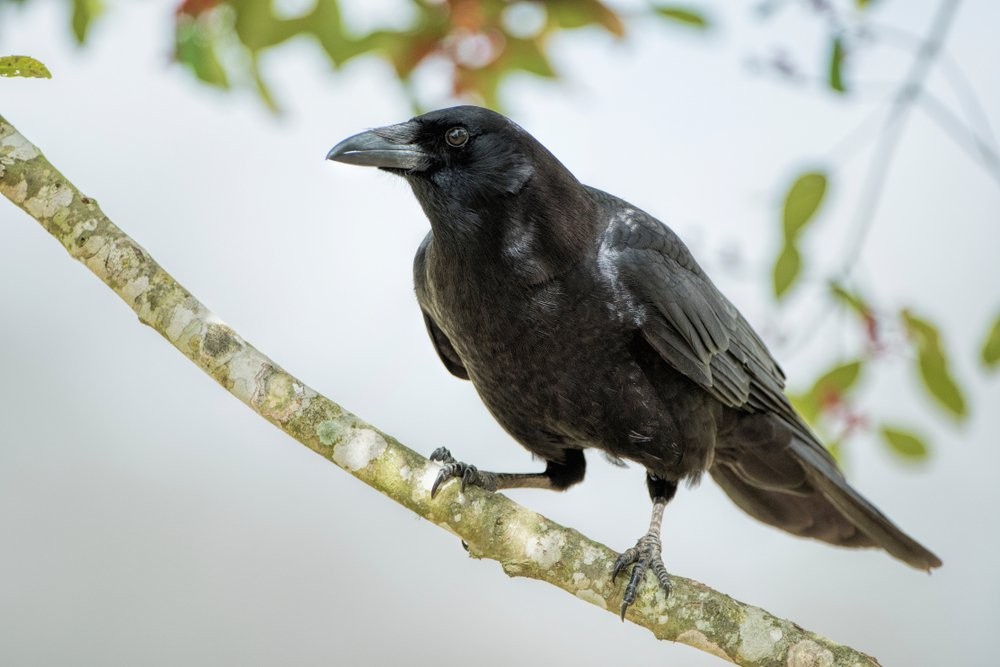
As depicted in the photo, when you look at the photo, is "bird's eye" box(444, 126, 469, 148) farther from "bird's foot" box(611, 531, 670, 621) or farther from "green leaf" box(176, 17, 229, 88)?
"bird's foot" box(611, 531, 670, 621)

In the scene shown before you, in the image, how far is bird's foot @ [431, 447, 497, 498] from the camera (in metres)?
2.90

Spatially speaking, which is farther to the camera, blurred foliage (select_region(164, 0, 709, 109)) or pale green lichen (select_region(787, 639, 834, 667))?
blurred foliage (select_region(164, 0, 709, 109))

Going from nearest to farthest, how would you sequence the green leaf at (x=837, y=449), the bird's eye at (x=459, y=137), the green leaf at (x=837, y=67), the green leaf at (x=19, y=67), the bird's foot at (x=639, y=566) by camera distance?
the green leaf at (x=19, y=67) → the bird's foot at (x=639, y=566) → the green leaf at (x=837, y=67) → the bird's eye at (x=459, y=137) → the green leaf at (x=837, y=449)

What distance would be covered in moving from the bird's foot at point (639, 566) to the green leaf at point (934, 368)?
3.40 feet

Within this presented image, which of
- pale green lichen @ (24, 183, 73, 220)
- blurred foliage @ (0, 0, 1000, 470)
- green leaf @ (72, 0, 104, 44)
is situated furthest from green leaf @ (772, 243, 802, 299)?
green leaf @ (72, 0, 104, 44)

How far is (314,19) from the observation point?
11.3 feet

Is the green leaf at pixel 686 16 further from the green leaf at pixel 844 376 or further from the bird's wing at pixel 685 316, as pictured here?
the green leaf at pixel 844 376

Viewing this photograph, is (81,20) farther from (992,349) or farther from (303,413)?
(992,349)

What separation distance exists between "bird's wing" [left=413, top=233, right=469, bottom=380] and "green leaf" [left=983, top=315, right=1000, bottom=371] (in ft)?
5.37

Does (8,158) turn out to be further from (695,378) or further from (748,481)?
(748,481)

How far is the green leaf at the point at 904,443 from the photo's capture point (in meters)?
3.83

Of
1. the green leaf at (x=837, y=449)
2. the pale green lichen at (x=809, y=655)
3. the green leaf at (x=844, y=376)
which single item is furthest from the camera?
the green leaf at (x=837, y=449)

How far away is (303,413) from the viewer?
2760 mm

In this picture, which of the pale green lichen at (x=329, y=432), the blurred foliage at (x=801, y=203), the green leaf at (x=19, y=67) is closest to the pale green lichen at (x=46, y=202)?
the green leaf at (x=19, y=67)
